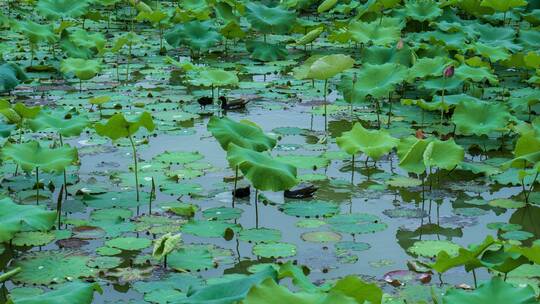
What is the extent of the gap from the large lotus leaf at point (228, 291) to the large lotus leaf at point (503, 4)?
16.2 feet

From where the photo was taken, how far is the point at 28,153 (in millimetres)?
3465

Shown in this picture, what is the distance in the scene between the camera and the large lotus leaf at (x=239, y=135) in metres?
3.59

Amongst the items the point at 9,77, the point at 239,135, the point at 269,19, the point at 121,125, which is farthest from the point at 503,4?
the point at 121,125

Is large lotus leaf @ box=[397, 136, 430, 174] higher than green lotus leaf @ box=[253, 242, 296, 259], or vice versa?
large lotus leaf @ box=[397, 136, 430, 174]

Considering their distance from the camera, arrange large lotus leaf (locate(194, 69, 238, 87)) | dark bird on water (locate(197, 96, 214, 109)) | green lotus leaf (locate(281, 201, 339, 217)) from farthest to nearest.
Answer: dark bird on water (locate(197, 96, 214, 109))
large lotus leaf (locate(194, 69, 238, 87))
green lotus leaf (locate(281, 201, 339, 217))

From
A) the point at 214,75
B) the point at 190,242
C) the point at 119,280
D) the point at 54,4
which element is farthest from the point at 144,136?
the point at 54,4

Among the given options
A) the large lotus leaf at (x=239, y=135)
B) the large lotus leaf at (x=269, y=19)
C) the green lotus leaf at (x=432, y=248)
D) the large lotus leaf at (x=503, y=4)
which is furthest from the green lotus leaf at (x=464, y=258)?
the large lotus leaf at (x=503, y=4)

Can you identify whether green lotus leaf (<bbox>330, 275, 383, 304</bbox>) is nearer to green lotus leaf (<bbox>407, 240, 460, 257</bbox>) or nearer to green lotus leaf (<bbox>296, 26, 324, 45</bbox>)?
green lotus leaf (<bbox>407, 240, 460, 257</bbox>)

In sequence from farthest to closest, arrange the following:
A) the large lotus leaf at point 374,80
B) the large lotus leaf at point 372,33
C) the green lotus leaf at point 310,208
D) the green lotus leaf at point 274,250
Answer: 1. the large lotus leaf at point 372,33
2. the large lotus leaf at point 374,80
3. the green lotus leaf at point 310,208
4. the green lotus leaf at point 274,250

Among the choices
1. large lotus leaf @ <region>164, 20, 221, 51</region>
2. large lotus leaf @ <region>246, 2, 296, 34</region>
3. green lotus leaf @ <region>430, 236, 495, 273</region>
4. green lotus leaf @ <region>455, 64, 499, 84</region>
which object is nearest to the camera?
green lotus leaf @ <region>430, 236, 495, 273</region>

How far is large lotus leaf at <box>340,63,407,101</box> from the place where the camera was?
15.3 feet

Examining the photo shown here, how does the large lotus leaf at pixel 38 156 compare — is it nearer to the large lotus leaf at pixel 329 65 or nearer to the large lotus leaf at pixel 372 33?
the large lotus leaf at pixel 329 65

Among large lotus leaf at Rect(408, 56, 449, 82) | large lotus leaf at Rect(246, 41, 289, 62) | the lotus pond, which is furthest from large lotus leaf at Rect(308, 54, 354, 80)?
large lotus leaf at Rect(246, 41, 289, 62)

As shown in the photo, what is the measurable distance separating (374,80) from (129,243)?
1.97m
